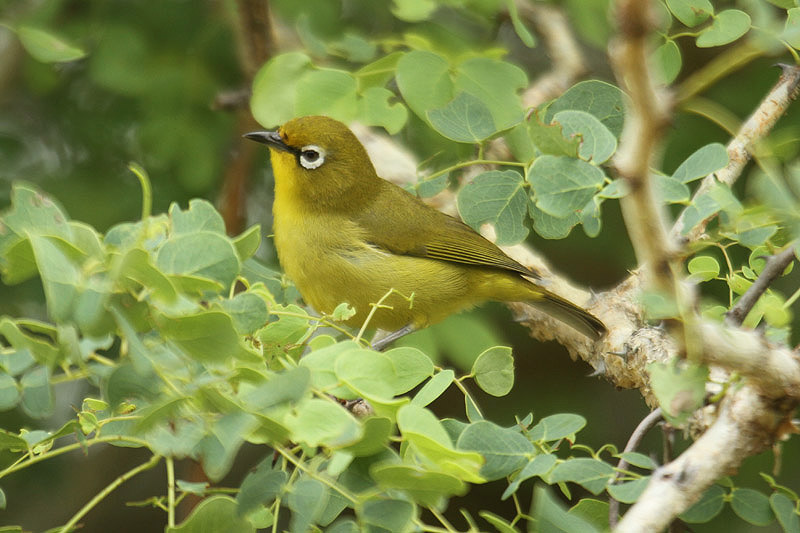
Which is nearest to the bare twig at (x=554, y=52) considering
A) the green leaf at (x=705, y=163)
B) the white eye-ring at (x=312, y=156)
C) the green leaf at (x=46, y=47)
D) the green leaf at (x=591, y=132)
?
the white eye-ring at (x=312, y=156)

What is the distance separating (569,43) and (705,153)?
3.36 m

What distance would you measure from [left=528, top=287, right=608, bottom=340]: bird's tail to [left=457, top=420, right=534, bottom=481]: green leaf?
143 cm

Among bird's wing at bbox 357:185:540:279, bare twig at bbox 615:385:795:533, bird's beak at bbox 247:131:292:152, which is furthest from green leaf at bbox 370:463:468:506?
bird's beak at bbox 247:131:292:152

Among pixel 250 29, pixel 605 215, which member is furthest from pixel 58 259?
pixel 605 215

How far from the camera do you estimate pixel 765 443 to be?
1872 mm

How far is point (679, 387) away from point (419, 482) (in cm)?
52

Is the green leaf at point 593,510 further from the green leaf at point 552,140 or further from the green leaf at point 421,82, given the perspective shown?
the green leaf at point 421,82

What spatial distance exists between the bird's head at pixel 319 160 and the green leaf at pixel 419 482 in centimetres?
256

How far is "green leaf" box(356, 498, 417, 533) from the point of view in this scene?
171 centimetres

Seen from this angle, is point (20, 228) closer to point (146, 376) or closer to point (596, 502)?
point (146, 376)

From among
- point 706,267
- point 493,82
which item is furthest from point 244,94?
point 706,267

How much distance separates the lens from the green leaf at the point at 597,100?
9.59 ft

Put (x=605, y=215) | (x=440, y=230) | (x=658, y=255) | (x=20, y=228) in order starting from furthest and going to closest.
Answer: (x=605, y=215) → (x=440, y=230) → (x=20, y=228) → (x=658, y=255)

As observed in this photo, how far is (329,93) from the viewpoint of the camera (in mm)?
3574
